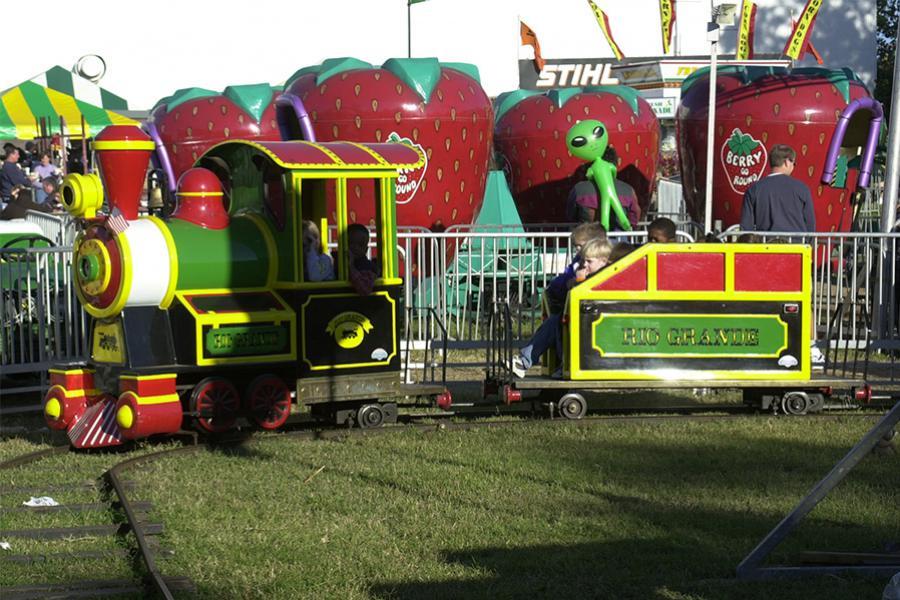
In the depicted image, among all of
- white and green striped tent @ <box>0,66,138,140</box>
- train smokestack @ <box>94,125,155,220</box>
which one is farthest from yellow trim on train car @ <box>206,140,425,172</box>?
white and green striped tent @ <box>0,66,138,140</box>

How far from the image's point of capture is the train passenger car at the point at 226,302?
369 inches

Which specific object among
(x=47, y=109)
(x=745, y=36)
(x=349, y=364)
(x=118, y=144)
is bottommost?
(x=349, y=364)

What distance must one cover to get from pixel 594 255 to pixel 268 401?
2.51m

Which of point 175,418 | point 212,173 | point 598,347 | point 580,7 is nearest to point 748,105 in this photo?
point 598,347

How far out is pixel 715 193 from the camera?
1731cm

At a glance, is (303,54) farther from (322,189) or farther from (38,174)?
(322,189)

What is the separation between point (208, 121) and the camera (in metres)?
18.2

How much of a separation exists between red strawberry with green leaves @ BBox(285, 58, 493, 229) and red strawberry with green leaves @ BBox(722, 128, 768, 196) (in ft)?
9.36

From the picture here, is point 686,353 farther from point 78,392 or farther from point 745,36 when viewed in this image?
point 745,36

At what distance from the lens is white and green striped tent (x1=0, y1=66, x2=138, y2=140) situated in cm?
2358

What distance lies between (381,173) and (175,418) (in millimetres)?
2252

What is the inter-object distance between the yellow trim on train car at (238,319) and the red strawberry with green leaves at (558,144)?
9.32 metres

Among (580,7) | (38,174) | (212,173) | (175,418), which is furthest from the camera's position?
(580,7)

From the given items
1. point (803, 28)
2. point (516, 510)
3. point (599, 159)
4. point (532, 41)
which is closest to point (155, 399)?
point (516, 510)
